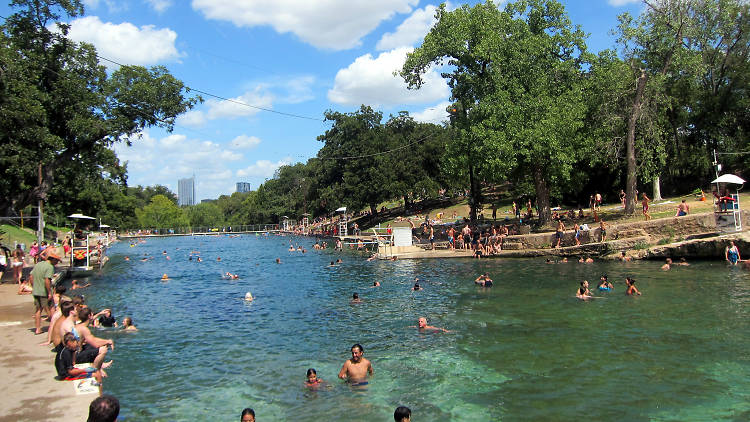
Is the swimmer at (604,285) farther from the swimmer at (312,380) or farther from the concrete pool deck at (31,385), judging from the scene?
the concrete pool deck at (31,385)

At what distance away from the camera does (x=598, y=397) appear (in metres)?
10.4

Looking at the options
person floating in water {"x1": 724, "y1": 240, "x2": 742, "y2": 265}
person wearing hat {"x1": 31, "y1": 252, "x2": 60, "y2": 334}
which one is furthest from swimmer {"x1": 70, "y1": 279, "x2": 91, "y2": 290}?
person floating in water {"x1": 724, "y1": 240, "x2": 742, "y2": 265}

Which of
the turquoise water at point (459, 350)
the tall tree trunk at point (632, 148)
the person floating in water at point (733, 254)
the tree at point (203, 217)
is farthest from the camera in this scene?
the tree at point (203, 217)

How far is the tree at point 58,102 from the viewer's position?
26250mm

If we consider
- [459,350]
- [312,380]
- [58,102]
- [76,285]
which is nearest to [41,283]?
[312,380]

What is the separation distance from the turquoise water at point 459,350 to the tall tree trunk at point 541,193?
1035cm

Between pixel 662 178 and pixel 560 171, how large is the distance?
1740 centimetres

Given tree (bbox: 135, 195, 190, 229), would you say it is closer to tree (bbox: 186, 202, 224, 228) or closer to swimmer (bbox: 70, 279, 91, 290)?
tree (bbox: 186, 202, 224, 228)

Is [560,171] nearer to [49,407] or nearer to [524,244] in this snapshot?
[524,244]

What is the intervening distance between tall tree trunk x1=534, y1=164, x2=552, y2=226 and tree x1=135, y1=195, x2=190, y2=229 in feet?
400

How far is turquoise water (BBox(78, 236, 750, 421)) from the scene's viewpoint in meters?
10.3

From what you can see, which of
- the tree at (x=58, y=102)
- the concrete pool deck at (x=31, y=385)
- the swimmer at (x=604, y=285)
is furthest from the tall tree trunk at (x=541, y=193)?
the concrete pool deck at (x=31, y=385)

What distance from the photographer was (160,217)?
13675 centimetres

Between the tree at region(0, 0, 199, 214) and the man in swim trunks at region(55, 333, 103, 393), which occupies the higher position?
the tree at region(0, 0, 199, 214)
